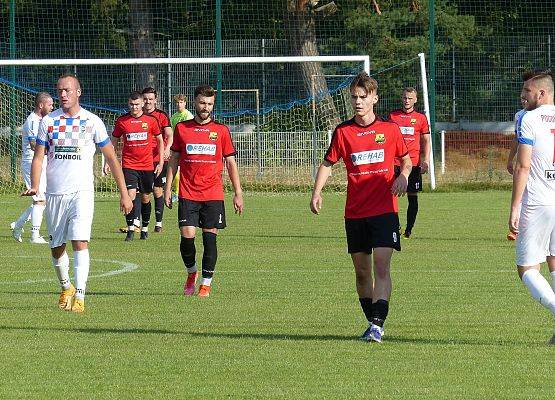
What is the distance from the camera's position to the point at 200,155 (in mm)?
12953

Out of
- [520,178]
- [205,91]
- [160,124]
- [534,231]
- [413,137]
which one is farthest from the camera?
[160,124]

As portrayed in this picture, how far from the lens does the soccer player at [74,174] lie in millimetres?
11250

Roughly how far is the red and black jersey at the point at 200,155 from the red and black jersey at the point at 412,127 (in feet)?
21.5

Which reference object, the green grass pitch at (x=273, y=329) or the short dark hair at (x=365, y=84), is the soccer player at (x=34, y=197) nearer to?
the green grass pitch at (x=273, y=329)

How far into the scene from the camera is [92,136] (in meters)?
11.3

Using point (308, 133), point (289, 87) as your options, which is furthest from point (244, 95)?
point (308, 133)

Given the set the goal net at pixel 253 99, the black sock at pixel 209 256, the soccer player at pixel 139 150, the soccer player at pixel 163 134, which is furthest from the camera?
the goal net at pixel 253 99

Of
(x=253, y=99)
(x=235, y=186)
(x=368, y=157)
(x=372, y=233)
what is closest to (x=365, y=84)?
(x=368, y=157)

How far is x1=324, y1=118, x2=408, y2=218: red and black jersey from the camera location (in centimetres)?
953

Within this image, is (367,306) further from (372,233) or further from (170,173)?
(170,173)

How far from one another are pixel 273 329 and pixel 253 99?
2318 centimetres

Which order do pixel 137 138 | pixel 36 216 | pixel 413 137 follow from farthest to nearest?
pixel 137 138, pixel 413 137, pixel 36 216

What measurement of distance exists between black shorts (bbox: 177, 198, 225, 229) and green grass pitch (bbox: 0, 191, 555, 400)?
2.26 ft

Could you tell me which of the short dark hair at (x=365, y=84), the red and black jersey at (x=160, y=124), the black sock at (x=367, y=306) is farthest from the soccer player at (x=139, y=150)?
the short dark hair at (x=365, y=84)
